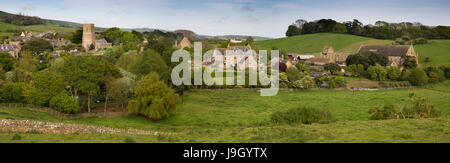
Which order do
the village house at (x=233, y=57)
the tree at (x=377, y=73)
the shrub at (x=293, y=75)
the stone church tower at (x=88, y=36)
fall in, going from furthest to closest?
the stone church tower at (x=88, y=36) < the village house at (x=233, y=57) < the tree at (x=377, y=73) < the shrub at (x=293, y=75)

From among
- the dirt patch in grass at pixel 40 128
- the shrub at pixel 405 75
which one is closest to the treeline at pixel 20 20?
the dirt patch in grass at pixel 40 128

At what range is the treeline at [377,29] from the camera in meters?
120

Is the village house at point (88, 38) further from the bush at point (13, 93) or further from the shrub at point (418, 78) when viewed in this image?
the shrub at point (418, 78)

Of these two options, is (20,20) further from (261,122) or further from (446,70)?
(446,70)

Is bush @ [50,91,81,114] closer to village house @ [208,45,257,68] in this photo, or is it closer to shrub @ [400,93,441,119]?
shrub @ [400,93,441,119]

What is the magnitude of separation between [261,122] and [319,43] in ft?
346

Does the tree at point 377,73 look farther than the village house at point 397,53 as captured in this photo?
No

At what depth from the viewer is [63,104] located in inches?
1188

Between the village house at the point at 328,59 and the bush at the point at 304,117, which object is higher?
the village house at the point at 328,59

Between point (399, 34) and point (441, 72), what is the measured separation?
67.5 m

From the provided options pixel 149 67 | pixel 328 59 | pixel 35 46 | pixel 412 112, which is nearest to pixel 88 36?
pixel 35 46

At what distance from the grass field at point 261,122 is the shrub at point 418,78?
7.60ft
